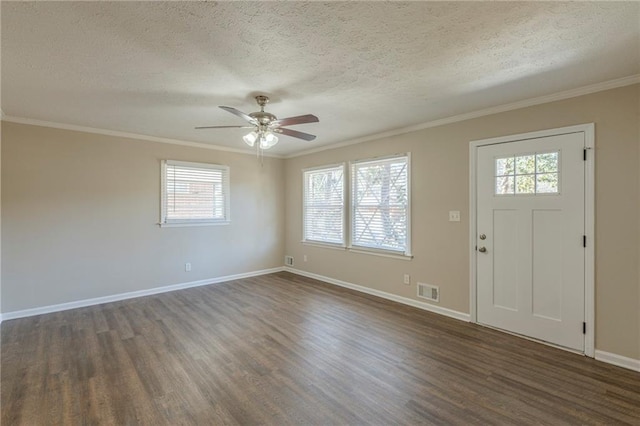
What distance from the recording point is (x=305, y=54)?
7.16ft

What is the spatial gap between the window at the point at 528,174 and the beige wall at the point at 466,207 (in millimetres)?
303

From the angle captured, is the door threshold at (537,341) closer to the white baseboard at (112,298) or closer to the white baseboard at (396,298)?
the white baseboard at (396,298)

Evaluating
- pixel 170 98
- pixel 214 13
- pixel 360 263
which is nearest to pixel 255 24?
pixel 214 13

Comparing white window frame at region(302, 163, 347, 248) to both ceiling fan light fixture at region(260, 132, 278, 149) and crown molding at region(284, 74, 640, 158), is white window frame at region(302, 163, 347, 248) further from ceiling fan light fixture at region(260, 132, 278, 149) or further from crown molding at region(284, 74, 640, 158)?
ceiling fan light fixture at region(260, 132, 278, 149)

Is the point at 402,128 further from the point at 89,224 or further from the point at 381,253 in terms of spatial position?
the point at 89,224

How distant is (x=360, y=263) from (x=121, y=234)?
3.75 metres

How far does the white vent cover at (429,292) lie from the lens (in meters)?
3.88

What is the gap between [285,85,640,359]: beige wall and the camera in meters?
2.57

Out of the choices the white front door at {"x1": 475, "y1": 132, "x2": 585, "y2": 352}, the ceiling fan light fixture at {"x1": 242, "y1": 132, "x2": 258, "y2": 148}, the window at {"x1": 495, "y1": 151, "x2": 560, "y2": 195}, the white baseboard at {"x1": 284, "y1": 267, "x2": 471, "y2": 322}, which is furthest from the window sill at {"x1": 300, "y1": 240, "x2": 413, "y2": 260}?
the ceiling fan light fixture at {"x1": 242, "y1": 132, "x2": 258, "y2": 148}

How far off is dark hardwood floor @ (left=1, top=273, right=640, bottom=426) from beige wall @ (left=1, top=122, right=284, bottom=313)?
0.55m

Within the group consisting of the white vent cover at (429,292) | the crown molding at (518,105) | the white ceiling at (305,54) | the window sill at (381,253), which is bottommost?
the white vent cover at (429,292)

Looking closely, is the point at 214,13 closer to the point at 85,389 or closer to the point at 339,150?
the point at 85,389

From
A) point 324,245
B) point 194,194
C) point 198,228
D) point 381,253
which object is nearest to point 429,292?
point 381,253

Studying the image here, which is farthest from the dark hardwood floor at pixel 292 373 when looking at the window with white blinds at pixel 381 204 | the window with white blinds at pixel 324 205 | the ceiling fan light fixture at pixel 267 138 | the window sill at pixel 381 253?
the ceiling fan light fixture at pixel 267 138
